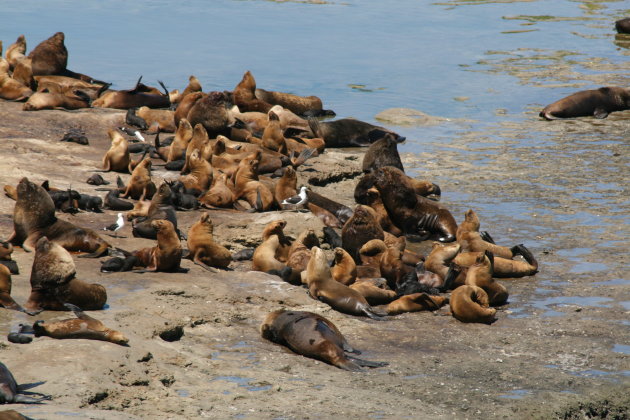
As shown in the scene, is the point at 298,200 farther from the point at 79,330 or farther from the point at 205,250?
the point at 79,330

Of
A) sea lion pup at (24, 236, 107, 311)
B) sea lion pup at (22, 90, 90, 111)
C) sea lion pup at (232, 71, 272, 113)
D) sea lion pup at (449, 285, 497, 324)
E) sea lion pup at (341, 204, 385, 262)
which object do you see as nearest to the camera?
sea lion pup at (24, 236, 107, 311)

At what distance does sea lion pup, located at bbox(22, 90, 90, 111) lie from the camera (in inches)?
559

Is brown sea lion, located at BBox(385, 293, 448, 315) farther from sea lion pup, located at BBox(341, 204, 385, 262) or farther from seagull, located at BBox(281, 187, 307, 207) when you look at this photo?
seagull, located at BBox(281, 187, 307, 207)

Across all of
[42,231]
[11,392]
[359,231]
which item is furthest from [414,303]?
[11,392]

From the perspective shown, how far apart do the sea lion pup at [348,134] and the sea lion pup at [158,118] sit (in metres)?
2.16

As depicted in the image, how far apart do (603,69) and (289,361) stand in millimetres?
17189

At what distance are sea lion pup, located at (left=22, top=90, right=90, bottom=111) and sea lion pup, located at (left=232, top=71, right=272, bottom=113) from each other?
2.45 meters

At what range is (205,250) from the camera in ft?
27.3

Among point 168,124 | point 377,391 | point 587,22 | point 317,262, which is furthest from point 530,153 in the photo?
point 587,22

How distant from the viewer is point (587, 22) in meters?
29.8

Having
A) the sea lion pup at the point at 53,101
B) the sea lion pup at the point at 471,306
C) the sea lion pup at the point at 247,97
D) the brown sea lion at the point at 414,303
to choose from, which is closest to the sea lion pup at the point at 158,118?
the sea lion pup at the point at 53,101

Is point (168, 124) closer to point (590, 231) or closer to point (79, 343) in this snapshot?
point (590, 231)

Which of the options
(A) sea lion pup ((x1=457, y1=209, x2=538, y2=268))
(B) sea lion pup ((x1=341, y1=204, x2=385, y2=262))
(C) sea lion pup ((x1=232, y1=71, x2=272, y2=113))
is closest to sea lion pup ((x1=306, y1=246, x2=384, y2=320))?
(B) sea lion pup ((x1=341, y1=204, x2=385, y2=262))

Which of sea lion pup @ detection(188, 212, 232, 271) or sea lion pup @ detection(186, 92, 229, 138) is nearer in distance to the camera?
sea lion pup @ detection(188, 212, 232, 271)
